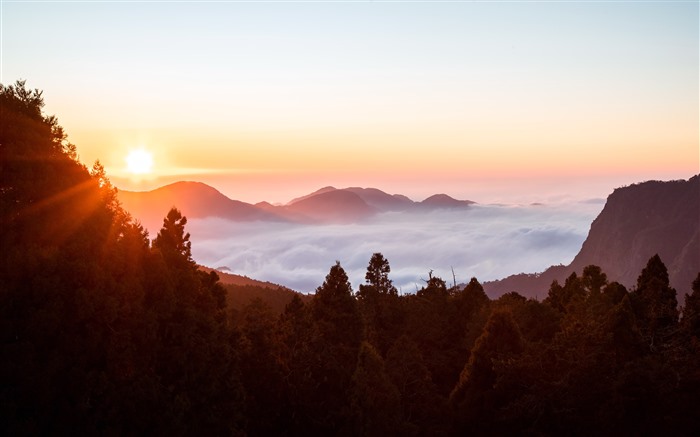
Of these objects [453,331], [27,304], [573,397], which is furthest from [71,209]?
[453,331]

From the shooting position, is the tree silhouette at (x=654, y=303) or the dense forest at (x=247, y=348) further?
the tree silhouette at (x=654, y=303)

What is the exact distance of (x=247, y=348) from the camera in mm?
30844

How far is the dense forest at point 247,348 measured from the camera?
1973cm

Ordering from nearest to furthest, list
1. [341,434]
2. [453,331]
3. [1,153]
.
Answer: [1,153]
[341,434]
[453,331]

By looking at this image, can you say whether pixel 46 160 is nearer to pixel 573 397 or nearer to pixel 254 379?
pixel 254 379

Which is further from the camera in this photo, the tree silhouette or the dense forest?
the tree silhouette

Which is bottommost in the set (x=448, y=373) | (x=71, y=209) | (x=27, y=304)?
(x=448, y=373)

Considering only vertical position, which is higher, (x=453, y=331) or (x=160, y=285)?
(x=160, y=285)

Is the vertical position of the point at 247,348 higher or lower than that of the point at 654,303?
lower

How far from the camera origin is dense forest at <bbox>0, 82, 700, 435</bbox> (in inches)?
777

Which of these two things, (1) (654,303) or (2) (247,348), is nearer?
(2) (247,348)

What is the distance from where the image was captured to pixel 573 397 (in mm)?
31047

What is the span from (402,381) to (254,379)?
27.5ft

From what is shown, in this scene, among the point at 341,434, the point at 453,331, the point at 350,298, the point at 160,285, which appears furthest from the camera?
the point at 453,331
